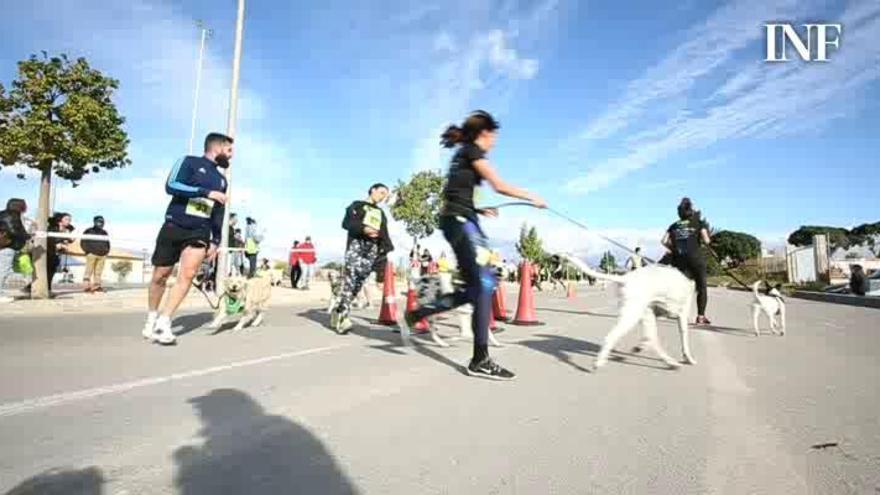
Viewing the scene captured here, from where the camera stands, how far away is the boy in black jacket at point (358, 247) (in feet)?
22.5

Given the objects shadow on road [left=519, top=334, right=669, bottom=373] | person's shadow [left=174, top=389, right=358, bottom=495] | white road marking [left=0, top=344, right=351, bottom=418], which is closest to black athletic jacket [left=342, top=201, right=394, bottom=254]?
shadow on road [left=519, top=334, right=669, bottom=373]

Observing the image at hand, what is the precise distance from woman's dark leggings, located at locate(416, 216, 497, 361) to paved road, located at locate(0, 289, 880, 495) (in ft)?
1.19

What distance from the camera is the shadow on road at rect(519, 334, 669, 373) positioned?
4704 mm

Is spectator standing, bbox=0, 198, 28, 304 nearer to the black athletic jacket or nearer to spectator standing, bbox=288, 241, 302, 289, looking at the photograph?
the black athletic jacket

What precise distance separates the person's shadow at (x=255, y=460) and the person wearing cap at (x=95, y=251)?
40.4ft

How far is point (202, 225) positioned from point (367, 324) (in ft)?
11.1

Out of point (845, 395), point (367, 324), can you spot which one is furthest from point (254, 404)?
point (367, 324)

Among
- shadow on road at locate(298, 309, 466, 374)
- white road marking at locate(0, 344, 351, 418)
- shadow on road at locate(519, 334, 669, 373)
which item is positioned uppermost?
shadow on road at locate(519, 334, 669, 373)

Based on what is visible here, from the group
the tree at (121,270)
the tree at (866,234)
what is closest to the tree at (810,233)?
the tree at (866,234)

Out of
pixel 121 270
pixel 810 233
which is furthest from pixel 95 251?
pixel 810 233

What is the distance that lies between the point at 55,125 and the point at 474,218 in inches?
431

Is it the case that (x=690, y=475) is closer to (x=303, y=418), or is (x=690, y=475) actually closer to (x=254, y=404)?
(x=303, y=418)

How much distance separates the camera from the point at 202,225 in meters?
5.62

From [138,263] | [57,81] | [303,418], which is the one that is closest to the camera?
[303,418]
